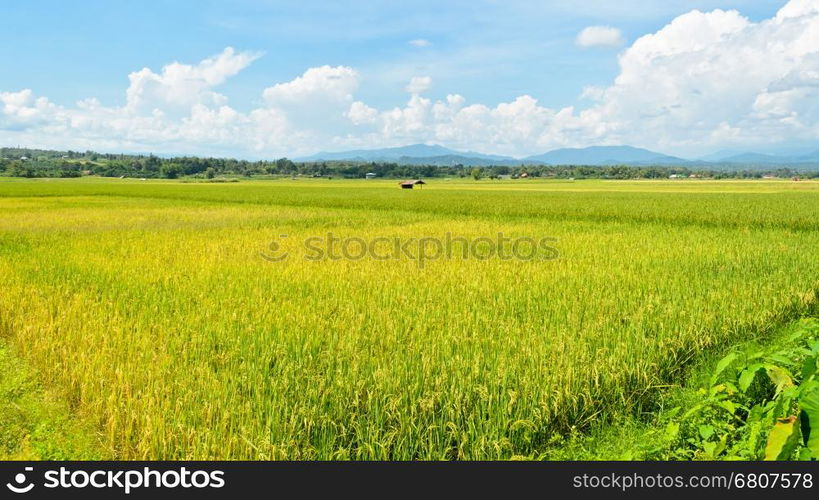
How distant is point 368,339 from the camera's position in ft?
18.5

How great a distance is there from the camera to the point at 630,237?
653 inches

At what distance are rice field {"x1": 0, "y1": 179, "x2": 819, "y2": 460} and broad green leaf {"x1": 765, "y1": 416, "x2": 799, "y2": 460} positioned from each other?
5.15ft

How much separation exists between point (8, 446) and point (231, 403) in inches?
64.3

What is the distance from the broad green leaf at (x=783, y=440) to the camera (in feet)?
8.22

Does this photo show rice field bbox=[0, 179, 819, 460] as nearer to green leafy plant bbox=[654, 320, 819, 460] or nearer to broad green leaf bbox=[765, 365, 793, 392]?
green leafy plant bbox=[654, 320, 819, 460]

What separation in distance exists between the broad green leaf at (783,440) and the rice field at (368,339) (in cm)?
157

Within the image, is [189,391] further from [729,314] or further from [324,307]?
[729,314]

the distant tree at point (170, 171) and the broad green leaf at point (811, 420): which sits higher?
the distant tree at point (170, 171)

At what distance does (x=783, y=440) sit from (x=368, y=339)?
3.73m

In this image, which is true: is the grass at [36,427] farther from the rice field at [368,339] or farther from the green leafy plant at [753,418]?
the green leafy plant at [753,418]

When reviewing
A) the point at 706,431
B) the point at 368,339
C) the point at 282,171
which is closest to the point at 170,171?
the point at 282,171

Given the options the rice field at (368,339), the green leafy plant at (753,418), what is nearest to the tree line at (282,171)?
the rice field at (368,339)

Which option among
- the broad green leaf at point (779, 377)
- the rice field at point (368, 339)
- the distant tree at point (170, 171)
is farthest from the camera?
the distant tree at point (170, 171)
